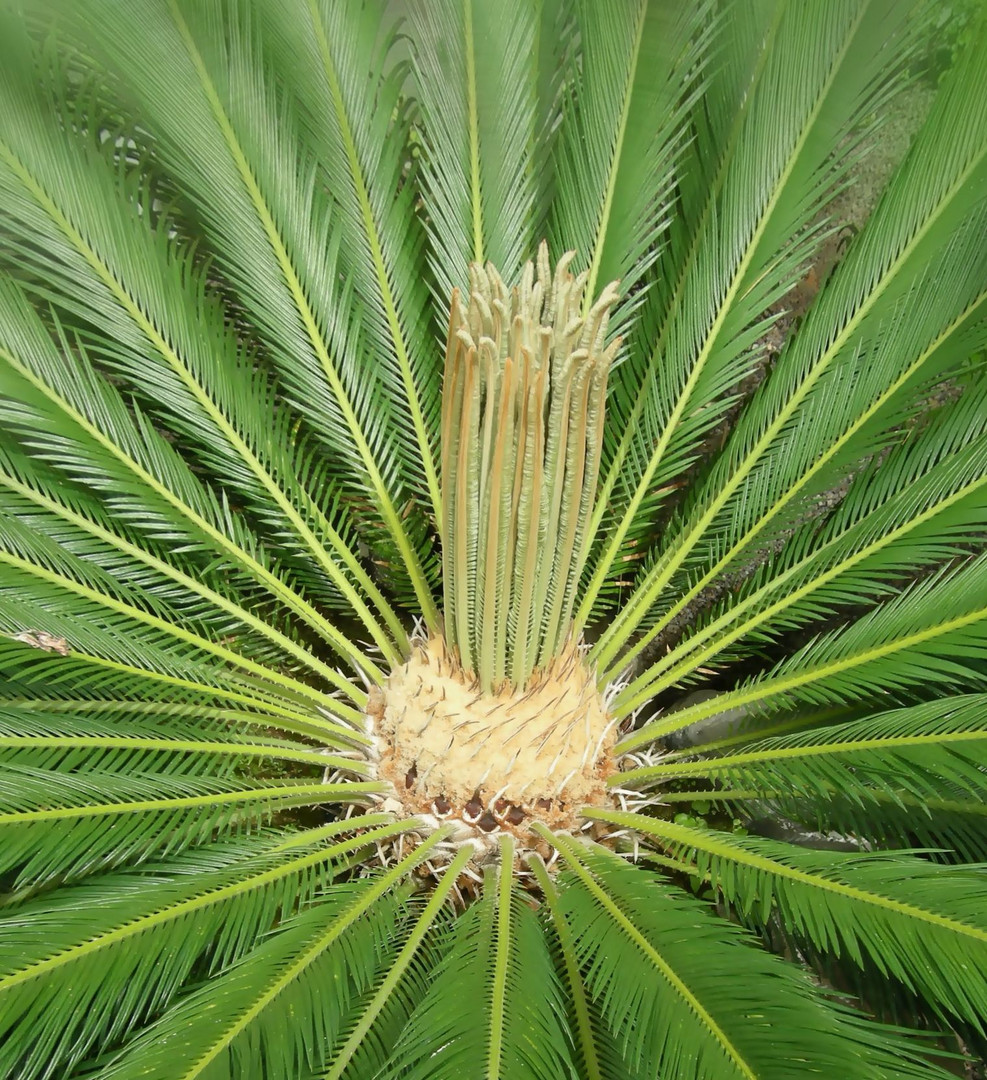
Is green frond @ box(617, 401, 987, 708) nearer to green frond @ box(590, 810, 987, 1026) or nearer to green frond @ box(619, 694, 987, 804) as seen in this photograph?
green frond @ box(619, 694, 987, 804)

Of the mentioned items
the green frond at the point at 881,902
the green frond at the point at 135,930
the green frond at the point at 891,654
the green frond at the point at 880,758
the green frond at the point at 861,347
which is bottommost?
the green frond at the point at 135,930

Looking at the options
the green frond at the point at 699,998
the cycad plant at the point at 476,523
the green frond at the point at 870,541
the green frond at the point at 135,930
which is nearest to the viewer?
the green frond at the point at 699,998

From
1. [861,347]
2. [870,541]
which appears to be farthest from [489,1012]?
[861,347]

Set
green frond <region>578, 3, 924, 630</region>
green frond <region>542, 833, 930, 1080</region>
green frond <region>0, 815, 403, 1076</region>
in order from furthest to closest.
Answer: green frond <region>578, 3, 924, 630</region>, green frond <region>0, 815, 403, 1076</region>, green frond <region>542, 833, 930, 1080</region>

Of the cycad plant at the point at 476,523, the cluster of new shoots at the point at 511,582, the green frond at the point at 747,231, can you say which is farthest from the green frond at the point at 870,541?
the cluster of new shoots at the point at 511,582

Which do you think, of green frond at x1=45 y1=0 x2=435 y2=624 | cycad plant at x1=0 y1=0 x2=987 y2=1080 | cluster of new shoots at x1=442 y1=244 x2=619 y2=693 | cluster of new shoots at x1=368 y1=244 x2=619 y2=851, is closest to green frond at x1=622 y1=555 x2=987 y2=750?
cycad plant at x1=0 y1=0 x2=987 y2=1080

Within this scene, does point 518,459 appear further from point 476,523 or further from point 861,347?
point 861,347

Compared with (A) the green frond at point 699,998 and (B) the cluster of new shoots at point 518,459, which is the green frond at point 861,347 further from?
(A) the green frond at point 699,998

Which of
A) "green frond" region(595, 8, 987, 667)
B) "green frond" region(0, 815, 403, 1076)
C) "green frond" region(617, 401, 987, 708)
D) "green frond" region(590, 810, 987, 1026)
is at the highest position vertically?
"green frond" region(595, 8, 987, 667)
